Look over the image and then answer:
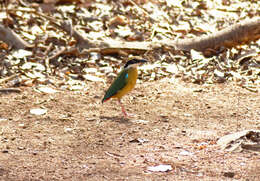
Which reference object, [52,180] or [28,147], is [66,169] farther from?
[28,147]

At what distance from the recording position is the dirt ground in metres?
3.89

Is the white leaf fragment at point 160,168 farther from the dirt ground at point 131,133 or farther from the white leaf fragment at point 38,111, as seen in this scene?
the white leaf fragment at point 38,111

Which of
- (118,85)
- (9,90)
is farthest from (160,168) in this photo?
(9,90)

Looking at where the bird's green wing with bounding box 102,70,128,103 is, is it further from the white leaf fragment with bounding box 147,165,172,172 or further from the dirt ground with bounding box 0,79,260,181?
the white leaf fragment with bounding box 147,165,172,172

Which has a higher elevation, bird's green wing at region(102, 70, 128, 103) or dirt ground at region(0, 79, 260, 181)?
bird's green wing at region(102, 70, 128, 103)

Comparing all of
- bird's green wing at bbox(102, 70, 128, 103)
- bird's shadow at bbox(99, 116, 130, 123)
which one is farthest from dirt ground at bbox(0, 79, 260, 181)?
bird's green wing at bbox(102, 70, 128, 103)

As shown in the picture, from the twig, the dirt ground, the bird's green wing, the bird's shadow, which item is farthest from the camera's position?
the twig

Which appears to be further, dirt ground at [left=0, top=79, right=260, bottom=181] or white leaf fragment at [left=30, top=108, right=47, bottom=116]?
white leaf fragment at [left=30, top=108, right=47, bottom=116]

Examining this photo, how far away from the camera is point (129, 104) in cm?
587

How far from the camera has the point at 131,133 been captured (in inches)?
188

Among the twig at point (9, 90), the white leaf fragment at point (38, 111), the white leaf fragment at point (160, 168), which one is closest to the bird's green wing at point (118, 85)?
the white leaf fragment at point (38, 111)

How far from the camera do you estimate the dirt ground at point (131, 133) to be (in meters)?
3.89

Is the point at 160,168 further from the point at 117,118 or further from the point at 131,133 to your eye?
the point at 117,118

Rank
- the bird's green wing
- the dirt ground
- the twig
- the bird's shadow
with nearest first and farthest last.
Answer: the dirt ground
the bird's shadow
the bird's green wing
the twig
